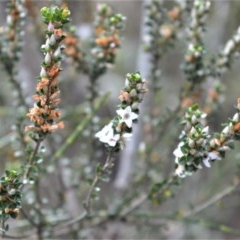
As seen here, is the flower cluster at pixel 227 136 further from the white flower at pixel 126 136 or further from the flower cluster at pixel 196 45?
the flower cluster at pixel 196 45

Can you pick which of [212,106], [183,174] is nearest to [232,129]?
[183,174]

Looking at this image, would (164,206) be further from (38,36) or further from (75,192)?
(38,36)

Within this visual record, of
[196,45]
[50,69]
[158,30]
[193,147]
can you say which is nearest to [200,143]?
[193,147]

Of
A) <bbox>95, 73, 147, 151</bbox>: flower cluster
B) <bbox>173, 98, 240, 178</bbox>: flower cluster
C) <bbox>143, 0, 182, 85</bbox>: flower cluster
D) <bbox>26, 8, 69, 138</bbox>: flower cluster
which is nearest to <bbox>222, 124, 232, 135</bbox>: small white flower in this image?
<bbox>173, 98, 240, 178</bbox>: flower cluster

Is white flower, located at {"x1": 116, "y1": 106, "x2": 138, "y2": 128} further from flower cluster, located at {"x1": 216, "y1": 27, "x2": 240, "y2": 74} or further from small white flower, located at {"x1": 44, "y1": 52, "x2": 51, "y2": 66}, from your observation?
flower cluster, located at {"x1": 216, "y1": 27, "x2": 240, "y2": 74}

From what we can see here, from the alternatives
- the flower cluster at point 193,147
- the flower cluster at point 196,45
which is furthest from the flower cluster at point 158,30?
the flower cluster at point 193,147

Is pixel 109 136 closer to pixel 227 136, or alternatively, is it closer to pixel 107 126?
pixel 107 126
